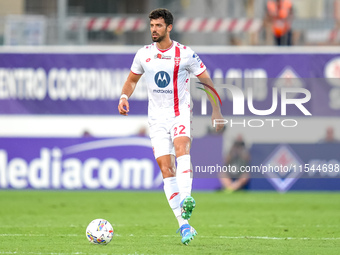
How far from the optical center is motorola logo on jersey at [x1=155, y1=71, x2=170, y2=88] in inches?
404

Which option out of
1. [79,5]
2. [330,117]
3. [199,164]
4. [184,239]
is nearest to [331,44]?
[330,117]

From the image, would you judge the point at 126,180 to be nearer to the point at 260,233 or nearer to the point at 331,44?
the point at 331,44

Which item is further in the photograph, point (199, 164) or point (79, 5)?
point (79, 5)

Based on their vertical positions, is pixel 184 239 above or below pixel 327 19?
below

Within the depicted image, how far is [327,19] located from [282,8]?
1.24 metres

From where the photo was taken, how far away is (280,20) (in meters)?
22.3

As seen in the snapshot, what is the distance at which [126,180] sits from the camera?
20.9 m

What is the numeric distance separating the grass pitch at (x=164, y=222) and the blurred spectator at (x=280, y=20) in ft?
14.4

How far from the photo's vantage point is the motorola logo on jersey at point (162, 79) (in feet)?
33.7

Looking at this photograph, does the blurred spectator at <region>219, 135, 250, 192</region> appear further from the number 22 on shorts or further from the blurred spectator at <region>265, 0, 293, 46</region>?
the number 22 on shorts

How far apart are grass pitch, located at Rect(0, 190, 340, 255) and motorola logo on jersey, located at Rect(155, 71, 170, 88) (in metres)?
1.97
